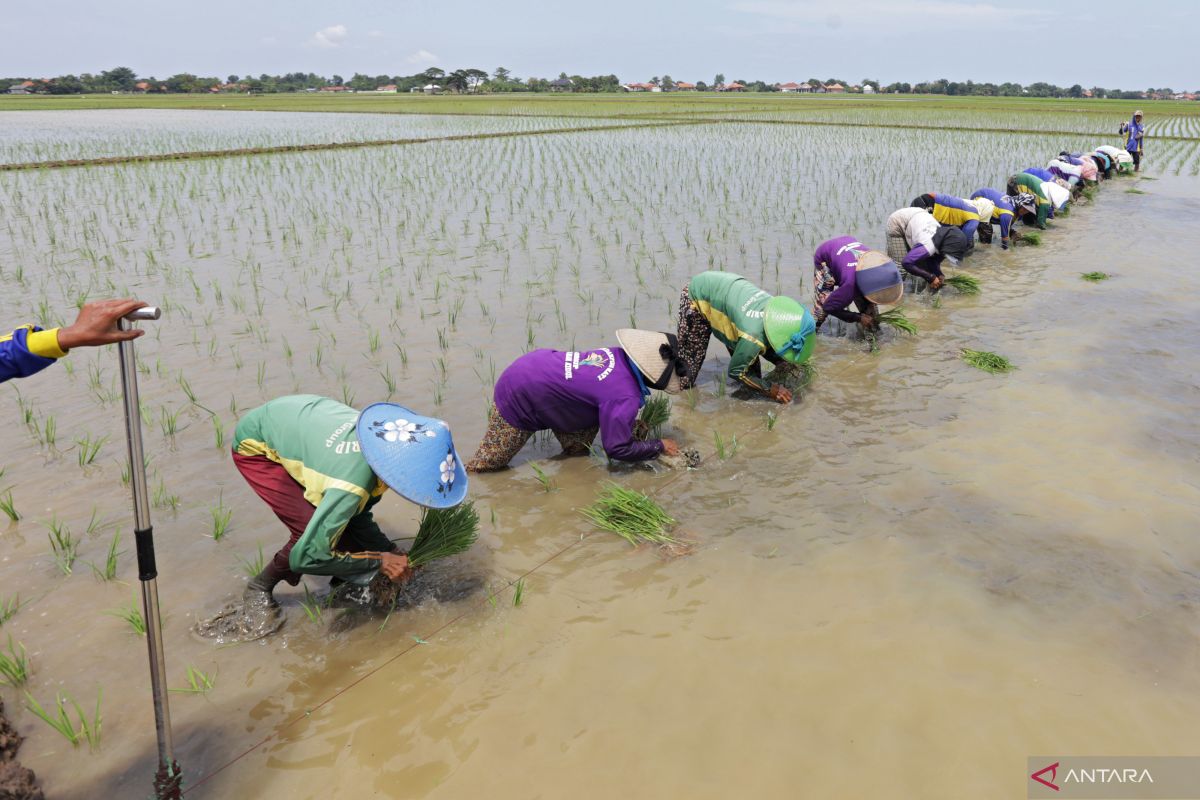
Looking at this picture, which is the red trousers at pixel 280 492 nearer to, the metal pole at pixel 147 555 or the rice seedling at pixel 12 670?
the metal pole at pixel 147 555

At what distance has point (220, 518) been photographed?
11.8 feet

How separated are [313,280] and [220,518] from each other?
4384 mm

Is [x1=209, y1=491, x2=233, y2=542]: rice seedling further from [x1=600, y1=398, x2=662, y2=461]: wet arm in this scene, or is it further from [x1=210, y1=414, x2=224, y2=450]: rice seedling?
[x1=600, y1=398, x2=662, y2=461]: wet arm

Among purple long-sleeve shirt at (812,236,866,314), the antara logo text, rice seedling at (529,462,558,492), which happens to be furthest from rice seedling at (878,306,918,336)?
the antara logo text

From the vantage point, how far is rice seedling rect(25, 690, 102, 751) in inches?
93.8

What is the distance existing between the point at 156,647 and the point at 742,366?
11.9ft

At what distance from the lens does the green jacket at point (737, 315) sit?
469 cm

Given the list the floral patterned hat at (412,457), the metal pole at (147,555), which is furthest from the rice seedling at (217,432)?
the metal pole at (147,555)

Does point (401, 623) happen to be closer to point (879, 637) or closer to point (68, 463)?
point (879, 637)

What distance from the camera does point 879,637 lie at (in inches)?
111

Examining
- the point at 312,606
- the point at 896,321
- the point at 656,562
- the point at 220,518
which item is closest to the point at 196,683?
the point at 312,606

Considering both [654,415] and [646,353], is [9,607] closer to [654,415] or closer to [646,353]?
[646,353]

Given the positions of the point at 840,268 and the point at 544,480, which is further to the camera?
the point at 840,268

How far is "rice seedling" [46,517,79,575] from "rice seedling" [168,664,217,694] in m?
1.07
